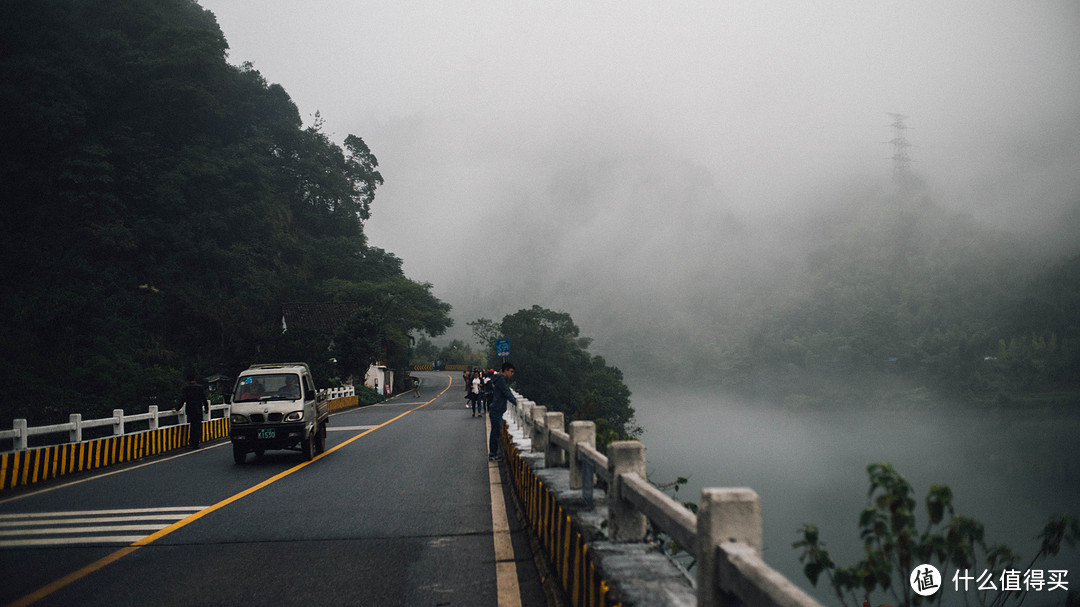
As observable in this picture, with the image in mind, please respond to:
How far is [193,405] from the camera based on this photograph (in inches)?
603

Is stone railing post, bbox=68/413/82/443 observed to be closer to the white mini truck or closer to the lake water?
the white mini truck

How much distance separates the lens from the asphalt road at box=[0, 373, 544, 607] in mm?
4832

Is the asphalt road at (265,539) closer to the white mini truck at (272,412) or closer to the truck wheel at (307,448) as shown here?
the white mini truck at (272,412)

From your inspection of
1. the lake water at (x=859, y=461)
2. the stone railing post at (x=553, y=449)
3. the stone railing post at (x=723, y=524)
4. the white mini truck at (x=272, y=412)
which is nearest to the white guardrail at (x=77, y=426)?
the white mini truck at (x=272, y=412)

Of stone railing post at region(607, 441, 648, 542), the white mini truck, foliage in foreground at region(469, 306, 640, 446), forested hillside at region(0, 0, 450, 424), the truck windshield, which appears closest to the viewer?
stone railing post at region(607, 441, 648, 542)

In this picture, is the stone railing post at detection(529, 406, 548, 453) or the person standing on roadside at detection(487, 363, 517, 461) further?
the person standing on roadside at detection(487, 363, 517, 461)

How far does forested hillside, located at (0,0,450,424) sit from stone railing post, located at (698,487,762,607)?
30.6 m

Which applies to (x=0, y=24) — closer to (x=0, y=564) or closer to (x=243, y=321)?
(x=243, y=321)

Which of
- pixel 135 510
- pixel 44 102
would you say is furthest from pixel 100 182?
pixel 135 510

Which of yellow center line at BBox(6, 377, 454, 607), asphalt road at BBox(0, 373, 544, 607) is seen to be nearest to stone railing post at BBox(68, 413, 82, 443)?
asphalt road at BBox(0, 373, 544, 607)

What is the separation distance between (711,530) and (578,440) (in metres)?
3.41

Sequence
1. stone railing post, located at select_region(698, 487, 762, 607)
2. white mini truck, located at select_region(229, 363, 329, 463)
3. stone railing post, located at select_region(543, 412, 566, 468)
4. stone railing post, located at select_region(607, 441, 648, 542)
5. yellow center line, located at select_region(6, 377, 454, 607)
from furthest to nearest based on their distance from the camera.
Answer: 1. white mini truck, located at select_region(229, 363, 329, 463)
2. stone railing post, located at select_region(543, 412, 566, 468)
3. yellow center line, located at select_region(6, 377, 454, 607)
4. stone railing post, located at select_region(607, 441, 648, 542)
5. stone railing post, located at select_region(698, 487, 762, 607)

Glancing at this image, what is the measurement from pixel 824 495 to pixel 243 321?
8219 centimetres

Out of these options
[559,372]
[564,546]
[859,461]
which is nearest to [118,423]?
[564,546]
